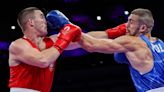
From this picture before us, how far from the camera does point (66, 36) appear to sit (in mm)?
3318

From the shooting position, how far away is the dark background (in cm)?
970

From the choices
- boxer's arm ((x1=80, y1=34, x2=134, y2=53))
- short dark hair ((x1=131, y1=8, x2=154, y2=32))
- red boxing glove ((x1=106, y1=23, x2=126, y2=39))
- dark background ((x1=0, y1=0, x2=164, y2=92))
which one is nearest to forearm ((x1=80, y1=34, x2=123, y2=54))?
boxer's arm ((x1=80, y1=34, x2=134, y2=53))

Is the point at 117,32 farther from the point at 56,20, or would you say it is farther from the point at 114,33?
the point at 56,20

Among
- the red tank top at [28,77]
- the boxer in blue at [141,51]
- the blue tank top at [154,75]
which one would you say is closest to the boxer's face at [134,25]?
the boxer in blue at [141,51]

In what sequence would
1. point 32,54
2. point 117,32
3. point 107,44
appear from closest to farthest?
1. point 32,54
2. point 107,44
3. point 117,32

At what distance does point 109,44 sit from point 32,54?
755mm

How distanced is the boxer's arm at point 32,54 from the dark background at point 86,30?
623 cm

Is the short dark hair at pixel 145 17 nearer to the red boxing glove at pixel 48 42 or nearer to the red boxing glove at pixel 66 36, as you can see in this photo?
the red boxing glove at pixel 66 36

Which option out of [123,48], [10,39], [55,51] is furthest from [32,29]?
[10,39]

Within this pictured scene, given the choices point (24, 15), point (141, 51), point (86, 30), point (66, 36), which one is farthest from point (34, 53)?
point (86, 30)

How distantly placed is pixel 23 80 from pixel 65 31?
61 cm

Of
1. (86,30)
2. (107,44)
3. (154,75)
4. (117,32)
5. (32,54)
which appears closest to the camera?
Answer: (32,54)

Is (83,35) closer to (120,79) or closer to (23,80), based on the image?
(23,80)

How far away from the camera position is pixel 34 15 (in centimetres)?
346
